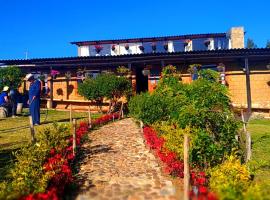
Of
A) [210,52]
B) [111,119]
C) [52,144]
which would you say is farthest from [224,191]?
[210,52]

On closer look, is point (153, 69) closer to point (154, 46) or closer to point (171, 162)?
point (154, 46)

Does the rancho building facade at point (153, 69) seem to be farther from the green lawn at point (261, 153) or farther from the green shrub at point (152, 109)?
the green shrub at point (152, 109)

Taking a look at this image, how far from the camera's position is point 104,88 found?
19625 mm

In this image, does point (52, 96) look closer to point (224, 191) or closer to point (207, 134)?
point (207, 134)

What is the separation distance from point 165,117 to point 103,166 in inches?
175

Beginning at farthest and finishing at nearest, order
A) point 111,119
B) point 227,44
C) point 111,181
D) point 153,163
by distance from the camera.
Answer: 1. point 227,44
2. point 111,119
3. point 153,163
4. point 111,181

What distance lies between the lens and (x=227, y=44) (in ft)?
120

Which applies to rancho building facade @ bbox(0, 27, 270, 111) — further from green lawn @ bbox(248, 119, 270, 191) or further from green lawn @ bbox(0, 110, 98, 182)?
green lawn @ bbox(0, 110, 98, 182)

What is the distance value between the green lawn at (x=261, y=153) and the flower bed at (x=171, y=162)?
126cm

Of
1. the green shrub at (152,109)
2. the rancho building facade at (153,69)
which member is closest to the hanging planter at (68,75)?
the rancho building facade at (153,69)

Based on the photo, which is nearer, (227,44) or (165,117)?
(165,117)

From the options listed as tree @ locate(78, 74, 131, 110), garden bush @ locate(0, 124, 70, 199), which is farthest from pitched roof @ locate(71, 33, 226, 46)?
garden bush @ locate(0, 124, 70, 199)

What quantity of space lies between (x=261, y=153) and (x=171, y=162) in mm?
4044

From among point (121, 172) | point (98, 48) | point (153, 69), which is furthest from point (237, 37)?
point (121, 172)
